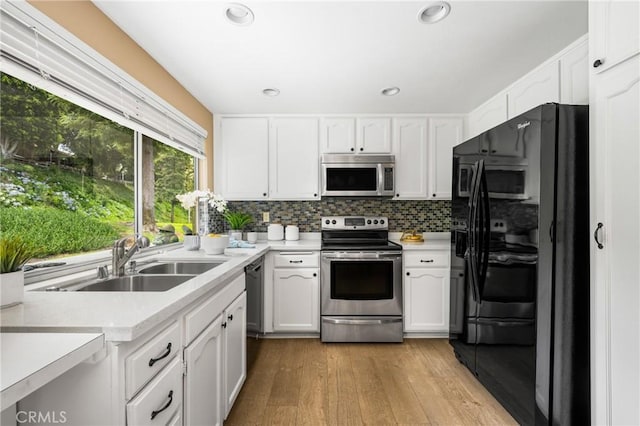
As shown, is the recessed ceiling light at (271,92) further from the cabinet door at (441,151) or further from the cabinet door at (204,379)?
the cabinet door at (204,379)

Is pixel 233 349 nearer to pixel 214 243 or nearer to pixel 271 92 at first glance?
pixel 214 243

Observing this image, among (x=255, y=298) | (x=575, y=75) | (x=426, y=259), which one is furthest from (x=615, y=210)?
(x=255, y=298)

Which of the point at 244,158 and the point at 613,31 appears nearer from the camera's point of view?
the point at 613,31

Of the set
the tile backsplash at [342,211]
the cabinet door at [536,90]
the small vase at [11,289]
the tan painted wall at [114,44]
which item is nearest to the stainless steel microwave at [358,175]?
the tile backsplash at [342,211]

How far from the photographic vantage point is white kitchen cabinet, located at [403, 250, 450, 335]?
9.31ft

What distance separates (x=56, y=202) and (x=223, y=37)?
1265 millimetres

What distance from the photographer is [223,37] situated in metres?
1.78

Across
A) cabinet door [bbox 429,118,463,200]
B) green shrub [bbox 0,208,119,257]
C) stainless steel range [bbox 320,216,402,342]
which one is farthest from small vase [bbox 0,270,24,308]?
cabinet door [bbox 429,118,463,200]

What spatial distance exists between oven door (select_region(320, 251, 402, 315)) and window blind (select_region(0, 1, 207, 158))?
1789 mm

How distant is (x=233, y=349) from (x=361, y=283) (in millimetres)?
1354

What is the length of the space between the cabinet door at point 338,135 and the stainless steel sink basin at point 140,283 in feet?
6.62

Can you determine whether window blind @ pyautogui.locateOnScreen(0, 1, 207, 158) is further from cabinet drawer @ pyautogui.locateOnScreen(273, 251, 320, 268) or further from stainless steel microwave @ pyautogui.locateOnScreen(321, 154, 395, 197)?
stainless steel microwave @ pyautogui.locateOnScreen(321, 154, 395, 197)

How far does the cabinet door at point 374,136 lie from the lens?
3146 mm

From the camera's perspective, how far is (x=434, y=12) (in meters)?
1.59
